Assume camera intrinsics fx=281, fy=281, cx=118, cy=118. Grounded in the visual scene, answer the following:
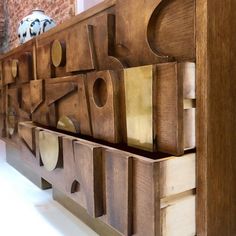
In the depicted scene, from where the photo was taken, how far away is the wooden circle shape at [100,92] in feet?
2.89

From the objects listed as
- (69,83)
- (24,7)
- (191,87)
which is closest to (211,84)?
(191,87)

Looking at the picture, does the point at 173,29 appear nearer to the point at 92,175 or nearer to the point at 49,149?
the point at 92,175

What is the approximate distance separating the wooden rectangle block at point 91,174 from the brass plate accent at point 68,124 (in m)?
0.19

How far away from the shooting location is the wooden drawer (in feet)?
2.04

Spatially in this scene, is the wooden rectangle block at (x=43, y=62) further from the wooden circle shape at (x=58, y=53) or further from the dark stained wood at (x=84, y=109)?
the dark stained wood at (x=84, y=109)

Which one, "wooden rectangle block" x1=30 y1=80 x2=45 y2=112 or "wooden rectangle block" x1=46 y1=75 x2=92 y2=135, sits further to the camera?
"wooden rectangle block" x1=30 y1=80 x2=45 y2=112

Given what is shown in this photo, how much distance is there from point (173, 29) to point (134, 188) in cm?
40

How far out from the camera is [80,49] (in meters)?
1.02

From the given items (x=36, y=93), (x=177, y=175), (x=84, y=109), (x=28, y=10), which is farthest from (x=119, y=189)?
(x=28, y=10)

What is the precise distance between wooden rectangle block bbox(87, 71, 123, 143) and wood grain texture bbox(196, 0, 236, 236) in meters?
0.25

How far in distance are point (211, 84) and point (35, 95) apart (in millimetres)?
962

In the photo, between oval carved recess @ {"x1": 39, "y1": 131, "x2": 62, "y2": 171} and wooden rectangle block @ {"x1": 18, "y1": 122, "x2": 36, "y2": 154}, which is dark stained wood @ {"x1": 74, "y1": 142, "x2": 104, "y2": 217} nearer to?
oval carved recess @ {"x1": 39, "y1": 131, "x2": 62, "y2": 171}

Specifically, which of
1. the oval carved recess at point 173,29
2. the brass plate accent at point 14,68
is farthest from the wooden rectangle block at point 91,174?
the brass plate accent at point 14,68

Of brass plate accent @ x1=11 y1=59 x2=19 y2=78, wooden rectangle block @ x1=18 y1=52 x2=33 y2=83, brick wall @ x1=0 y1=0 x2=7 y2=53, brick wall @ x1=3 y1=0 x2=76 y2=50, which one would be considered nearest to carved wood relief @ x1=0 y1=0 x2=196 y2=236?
wooden rectangle block @ x1=18 y1=52 x2=33 y2=83
